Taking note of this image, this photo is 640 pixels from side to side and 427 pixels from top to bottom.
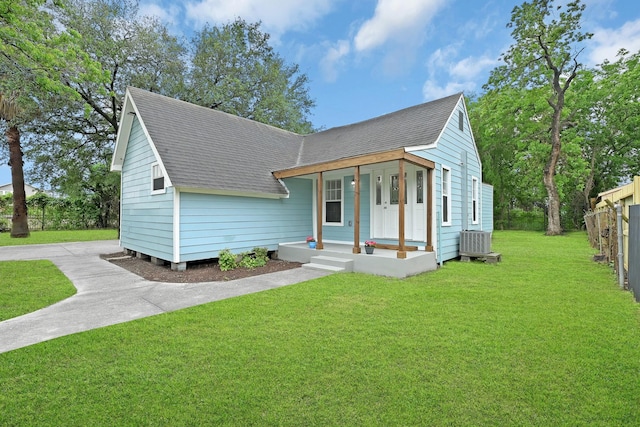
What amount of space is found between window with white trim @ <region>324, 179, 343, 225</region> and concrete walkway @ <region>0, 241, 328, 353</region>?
306 cm

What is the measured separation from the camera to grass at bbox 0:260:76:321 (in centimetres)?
Answer: 451

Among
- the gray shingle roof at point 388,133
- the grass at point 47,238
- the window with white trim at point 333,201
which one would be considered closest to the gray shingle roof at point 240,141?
the gray shingle roof at point 388,133

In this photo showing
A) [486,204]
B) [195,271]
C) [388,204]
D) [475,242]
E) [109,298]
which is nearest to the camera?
[109,298]

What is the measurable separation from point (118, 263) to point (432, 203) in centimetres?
896

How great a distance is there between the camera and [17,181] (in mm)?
14336

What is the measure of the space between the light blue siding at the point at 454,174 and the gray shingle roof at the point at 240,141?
50 centimetres

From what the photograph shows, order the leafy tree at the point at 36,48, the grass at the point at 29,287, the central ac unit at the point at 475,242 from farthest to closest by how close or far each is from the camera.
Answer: the central ac unit at the point at 475,242
the leafy tree at the point at 36,48
the grass at the point at 29,287

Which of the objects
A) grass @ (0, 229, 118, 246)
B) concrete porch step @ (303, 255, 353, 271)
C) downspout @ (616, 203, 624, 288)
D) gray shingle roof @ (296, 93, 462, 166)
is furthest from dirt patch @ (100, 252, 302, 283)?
grass @ (0, 229, 118, 246)

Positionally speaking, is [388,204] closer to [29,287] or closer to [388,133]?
[388,133]

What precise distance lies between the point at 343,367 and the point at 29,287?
6.32m

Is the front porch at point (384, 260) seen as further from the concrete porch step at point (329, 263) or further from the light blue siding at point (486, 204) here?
the light blue siding at point (486, 204)

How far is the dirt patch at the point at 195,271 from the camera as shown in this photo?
6668mm

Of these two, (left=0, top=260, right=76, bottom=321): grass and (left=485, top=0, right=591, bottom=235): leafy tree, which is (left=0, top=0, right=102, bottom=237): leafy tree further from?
(left=485, top=0, right=591, bottom=235): leafy tree

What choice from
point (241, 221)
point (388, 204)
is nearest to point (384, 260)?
point (388, 204)
